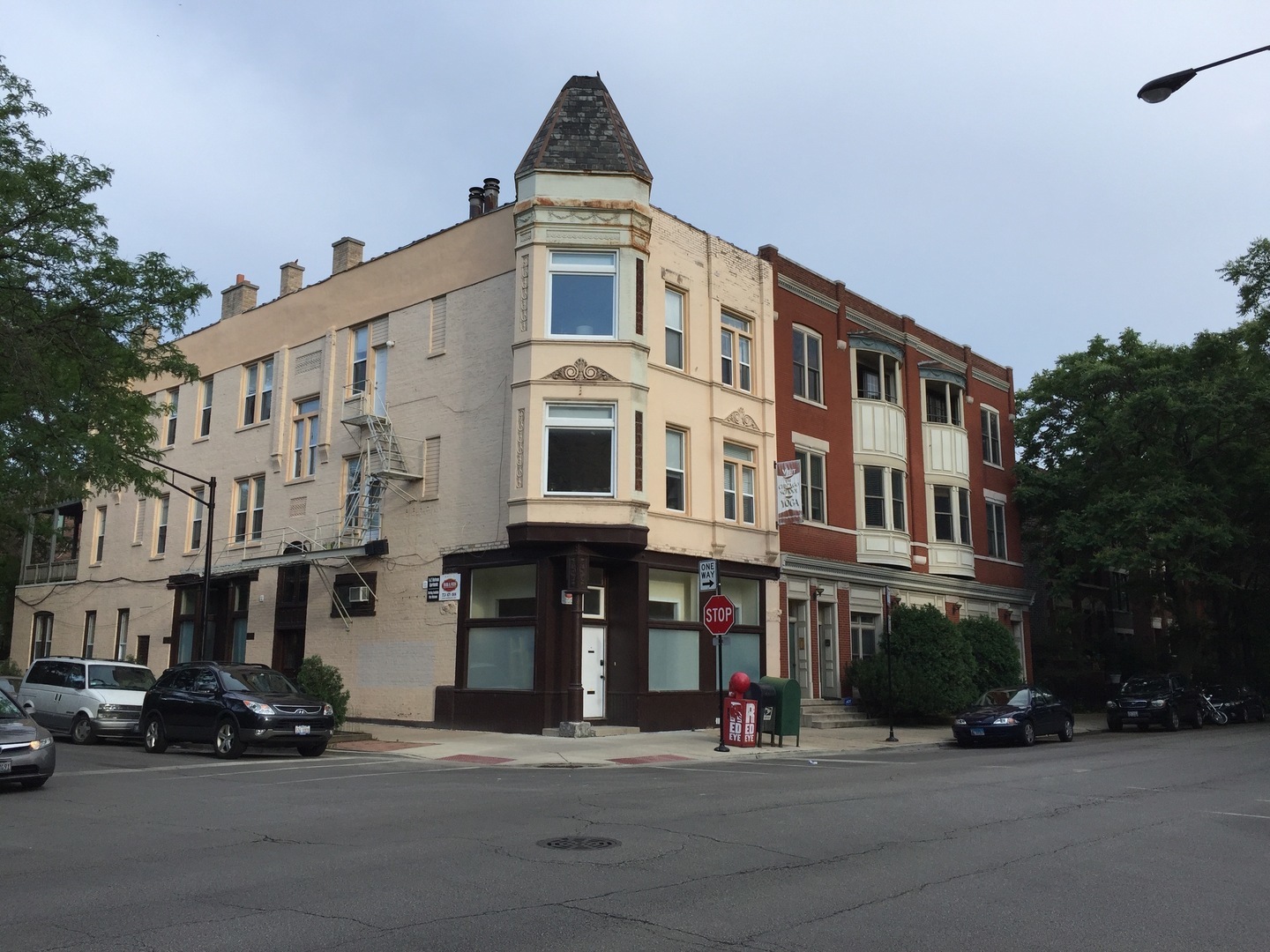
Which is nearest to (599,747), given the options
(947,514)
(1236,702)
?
(947,514)

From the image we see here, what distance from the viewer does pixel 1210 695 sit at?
108ft

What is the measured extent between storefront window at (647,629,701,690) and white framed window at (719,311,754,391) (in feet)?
22.7

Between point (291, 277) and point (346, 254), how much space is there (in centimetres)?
366

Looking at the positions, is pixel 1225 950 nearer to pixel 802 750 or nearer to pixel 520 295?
pixel 802 750

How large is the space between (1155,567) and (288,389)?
28.9 metres

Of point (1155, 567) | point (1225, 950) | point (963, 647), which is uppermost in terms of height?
point (1155, 567)

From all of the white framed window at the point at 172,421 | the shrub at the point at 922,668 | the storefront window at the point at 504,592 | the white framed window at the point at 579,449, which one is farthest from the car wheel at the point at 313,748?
the white framed window at the point at 172,421

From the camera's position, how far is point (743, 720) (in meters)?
21.9

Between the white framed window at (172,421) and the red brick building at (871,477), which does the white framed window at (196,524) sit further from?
the red brick building at (871,477)

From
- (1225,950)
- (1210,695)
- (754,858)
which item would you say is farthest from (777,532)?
(1225,950)

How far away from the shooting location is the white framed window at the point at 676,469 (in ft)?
87.5

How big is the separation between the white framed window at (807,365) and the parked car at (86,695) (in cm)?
1849

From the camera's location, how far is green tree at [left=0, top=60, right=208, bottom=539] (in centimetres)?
1981

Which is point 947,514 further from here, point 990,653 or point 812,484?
point 812,484
